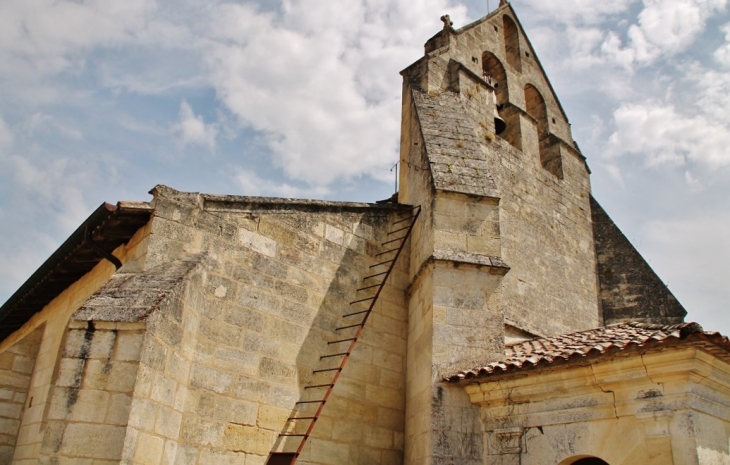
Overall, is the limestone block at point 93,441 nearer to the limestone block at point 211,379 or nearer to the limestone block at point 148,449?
the limestone block at point 148,449

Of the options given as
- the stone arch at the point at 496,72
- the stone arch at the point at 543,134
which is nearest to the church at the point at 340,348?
the stone arch at the point at 496,72

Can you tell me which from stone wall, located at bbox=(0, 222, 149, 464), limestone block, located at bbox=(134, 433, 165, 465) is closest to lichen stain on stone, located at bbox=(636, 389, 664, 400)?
limestone block, located at bbox=(134, 433, 165, 465)

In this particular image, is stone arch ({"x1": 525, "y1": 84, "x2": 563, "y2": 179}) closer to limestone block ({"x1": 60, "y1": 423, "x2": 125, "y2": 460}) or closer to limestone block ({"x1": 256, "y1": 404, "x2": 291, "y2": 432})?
limestone block ({"x1": 256, "y1": 404, "x2": 291, "y2": 432})

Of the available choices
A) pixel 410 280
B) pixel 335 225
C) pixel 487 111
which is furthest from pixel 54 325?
pixel 487 111

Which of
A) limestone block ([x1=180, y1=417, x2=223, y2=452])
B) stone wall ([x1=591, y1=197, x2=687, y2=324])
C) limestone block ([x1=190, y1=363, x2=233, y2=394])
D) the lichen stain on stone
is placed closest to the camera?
the lichen stain on stone

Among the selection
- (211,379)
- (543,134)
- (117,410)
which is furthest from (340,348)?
(543,134)

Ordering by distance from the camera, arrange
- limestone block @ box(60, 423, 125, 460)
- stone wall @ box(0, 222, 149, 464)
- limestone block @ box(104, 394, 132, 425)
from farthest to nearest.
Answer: stone wall @ box(0, 222, 149, 464) < limestone block @ box(104, 394, 132, 425) < limestone block @ box(60, 423, 125, 460)

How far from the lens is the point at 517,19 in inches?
486

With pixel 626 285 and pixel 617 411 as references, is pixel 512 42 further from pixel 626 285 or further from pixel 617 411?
pixel 617 411

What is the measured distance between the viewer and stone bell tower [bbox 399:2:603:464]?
601cm

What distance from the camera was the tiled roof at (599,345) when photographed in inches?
173

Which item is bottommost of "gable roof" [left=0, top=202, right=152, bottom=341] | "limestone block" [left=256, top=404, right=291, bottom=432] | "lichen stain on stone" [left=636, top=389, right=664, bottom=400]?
"limestone block" [left=256, top=404, right=291, bottom=432]

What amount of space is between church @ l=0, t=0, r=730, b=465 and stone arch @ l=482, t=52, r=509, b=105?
266cm

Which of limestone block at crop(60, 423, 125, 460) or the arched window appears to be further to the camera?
the arched window
